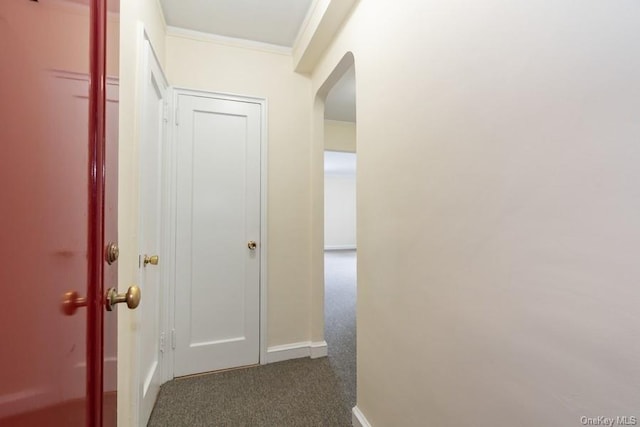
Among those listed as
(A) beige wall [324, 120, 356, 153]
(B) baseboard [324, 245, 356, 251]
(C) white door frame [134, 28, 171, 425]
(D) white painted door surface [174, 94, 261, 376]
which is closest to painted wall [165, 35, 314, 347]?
(D) white painted door surface [174, 94, 261, 376]

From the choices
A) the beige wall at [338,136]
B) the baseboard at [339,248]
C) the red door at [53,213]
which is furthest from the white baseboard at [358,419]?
the baseboard at [339,248]

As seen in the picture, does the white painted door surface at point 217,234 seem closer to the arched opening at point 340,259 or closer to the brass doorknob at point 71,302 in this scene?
the arched opening at point 340,259

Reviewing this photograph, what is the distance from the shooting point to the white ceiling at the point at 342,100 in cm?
284

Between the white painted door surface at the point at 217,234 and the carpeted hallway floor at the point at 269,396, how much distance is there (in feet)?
0.59

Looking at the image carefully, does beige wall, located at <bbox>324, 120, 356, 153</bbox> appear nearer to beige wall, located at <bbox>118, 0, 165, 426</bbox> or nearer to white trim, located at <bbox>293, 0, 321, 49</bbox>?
white trim, located at <bbox>293, 0, 321, 49</bbox>

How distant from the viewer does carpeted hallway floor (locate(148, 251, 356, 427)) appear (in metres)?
1.62

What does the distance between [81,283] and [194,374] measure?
75.0 inches

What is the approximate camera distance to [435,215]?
3.21 ft

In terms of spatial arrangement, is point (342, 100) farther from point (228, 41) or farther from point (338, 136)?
point (228, 41)

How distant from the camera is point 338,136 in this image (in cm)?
392

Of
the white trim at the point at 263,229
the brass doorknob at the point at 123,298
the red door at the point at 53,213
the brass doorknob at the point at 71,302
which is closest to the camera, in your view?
the red door at the point at 53,213

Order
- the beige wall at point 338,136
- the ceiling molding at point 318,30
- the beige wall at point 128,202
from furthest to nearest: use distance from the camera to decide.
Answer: the beige wall at point 338,136 < the ceiling molding at point 318,30 < the beige wall at point 128,202

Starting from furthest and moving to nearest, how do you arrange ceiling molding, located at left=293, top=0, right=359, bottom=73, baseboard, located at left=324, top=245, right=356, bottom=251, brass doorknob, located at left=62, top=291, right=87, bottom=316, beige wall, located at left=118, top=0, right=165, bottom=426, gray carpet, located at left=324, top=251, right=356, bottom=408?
baseboard, located at left=324, top=245, right=356, bottom=251, gray carpet, located at left=324, top=251, right=356, bottom=408, ceiling molding, located at left=293, top=0, right=359, bottom=73, beige wall, located at left=118, top=0, right=165, bottom=426, brass doorknob, located at left=62, top=291, right=87, bottom=316

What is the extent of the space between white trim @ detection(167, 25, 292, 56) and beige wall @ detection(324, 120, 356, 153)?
156 centimetres
